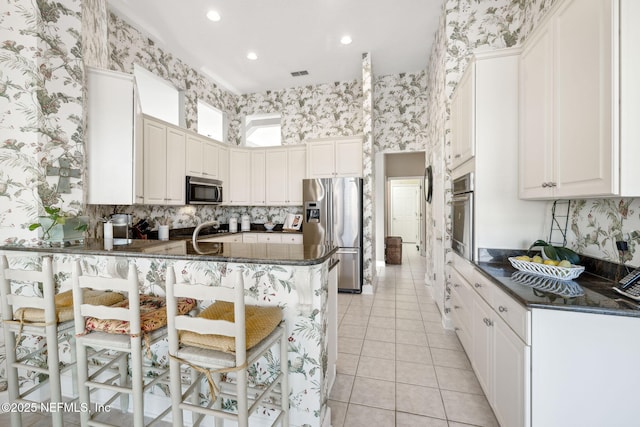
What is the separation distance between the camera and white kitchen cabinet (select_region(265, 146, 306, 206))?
4.79 m

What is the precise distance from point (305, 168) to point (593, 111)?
150 inches

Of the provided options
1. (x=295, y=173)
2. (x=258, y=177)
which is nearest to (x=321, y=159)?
(x=295, y=173)

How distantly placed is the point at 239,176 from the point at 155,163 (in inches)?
66.7

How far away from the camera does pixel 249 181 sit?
16.4 feet

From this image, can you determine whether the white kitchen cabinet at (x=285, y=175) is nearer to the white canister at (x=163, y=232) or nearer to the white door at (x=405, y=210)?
the white canister at (x=163, y=232)

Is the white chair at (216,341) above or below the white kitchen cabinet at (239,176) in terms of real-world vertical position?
below

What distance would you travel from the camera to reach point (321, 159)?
4453mm

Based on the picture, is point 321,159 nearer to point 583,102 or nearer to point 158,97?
point 158,97

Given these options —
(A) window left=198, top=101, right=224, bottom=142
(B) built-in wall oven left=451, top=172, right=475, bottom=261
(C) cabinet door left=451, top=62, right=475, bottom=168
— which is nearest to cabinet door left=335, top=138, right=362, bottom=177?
(C) cabinet door left=451, top=62, right=475, bottom=168

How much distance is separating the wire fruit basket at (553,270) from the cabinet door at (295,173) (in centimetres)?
352

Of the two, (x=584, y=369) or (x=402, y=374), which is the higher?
(x=584, y=369)

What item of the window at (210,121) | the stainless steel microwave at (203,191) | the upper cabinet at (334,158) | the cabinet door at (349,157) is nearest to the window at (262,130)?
the window at (210,121)

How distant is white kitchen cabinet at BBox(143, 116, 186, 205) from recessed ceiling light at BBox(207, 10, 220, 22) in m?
1.38

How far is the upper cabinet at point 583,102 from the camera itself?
3.72 ft
